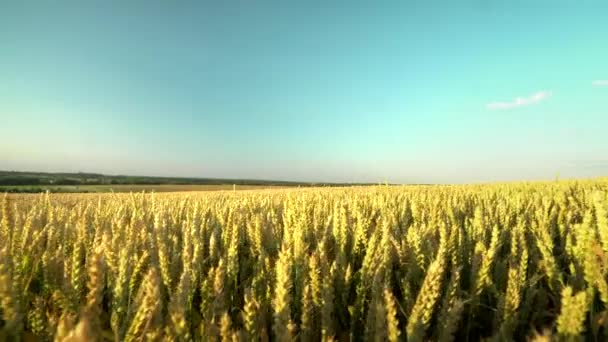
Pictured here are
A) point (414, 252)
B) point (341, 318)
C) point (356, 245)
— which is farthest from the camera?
point (356, 245)

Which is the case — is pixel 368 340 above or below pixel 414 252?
below

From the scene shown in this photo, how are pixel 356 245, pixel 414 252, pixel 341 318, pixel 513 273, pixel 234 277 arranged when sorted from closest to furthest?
pixel 513 273 → pixel 341 318 → pixel 234 277 → pixel 414 252 → pixel 356 245

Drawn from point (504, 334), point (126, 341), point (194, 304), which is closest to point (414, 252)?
point (504, 334)

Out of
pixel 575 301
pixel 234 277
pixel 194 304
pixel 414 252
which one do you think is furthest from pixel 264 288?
pixel 575 301

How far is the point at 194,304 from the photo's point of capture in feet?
5.16

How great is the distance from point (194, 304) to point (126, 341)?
779mm

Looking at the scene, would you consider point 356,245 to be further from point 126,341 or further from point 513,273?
point 126,341

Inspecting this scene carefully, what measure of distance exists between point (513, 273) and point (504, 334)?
196 mm

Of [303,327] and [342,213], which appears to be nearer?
[303,327]

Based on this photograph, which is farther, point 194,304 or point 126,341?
point 194,304

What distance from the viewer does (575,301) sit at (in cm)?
89

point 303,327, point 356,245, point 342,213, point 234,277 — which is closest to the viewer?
point 303,327

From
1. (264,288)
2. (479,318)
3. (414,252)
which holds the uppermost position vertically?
(414,252)

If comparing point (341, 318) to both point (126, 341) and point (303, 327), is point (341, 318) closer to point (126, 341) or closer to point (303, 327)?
point (303, 327)
